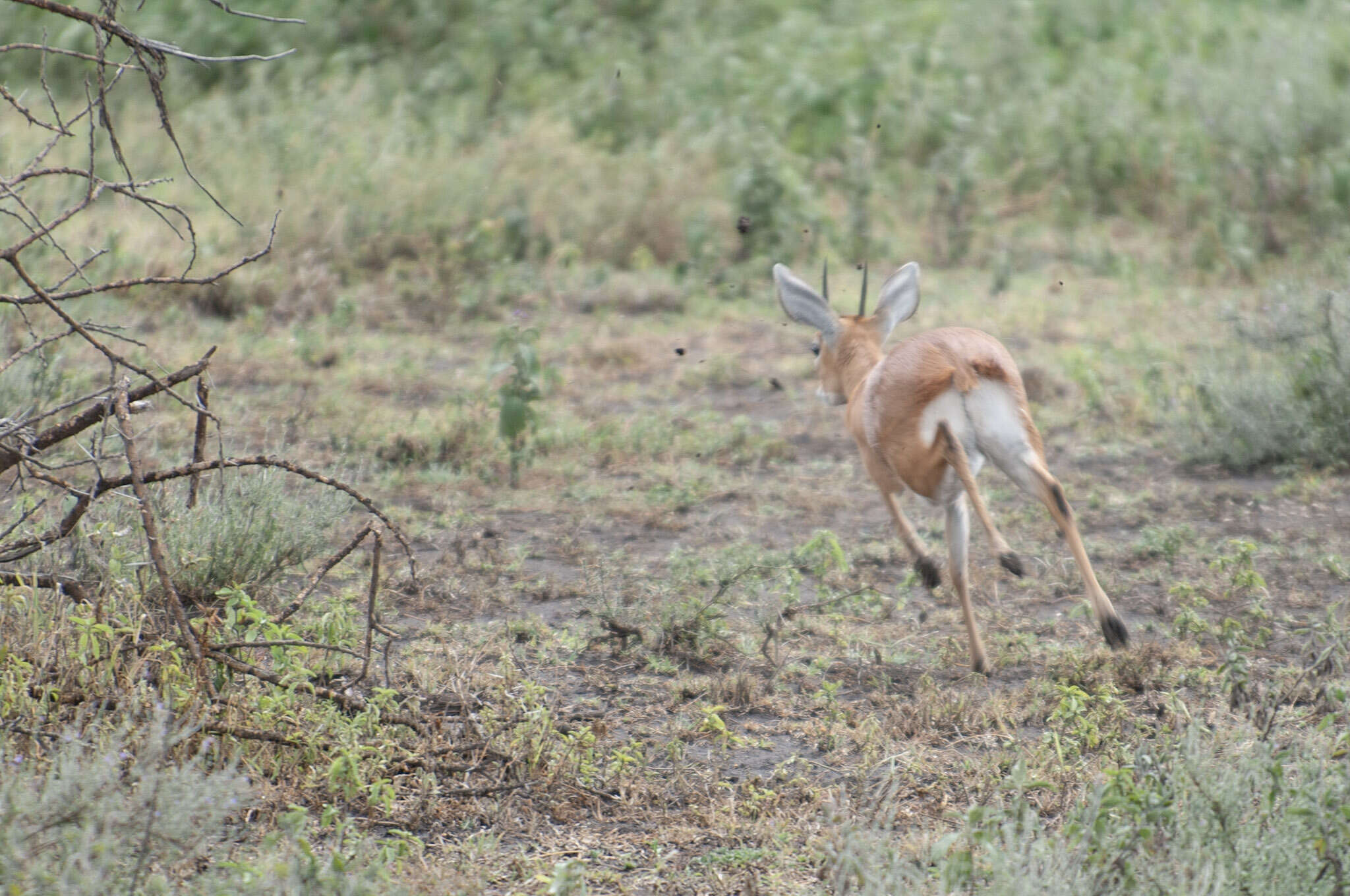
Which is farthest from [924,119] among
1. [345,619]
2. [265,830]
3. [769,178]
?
[265,830]

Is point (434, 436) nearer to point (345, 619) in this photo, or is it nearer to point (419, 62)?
point (345, 619)

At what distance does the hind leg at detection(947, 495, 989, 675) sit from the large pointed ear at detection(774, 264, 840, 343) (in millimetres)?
1242

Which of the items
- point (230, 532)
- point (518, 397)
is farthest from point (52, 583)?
point (518, 397)

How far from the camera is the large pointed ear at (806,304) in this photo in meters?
5.94

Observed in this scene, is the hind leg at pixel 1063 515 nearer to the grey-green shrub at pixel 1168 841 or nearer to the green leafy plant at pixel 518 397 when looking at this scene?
the grey-green shrub at pixel 1168 841

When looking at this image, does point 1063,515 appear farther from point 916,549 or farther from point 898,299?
point 898,299

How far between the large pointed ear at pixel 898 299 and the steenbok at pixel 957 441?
0.90 metres

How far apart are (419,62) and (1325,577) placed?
1117cm

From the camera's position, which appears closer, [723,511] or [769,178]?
[723,511]

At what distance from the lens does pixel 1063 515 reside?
4.59 m

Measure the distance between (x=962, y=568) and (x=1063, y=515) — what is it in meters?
0.44

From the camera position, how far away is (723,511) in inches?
253

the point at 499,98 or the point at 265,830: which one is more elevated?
the point at 499,98

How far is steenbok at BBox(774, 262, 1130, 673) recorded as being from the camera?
4.60 metres
